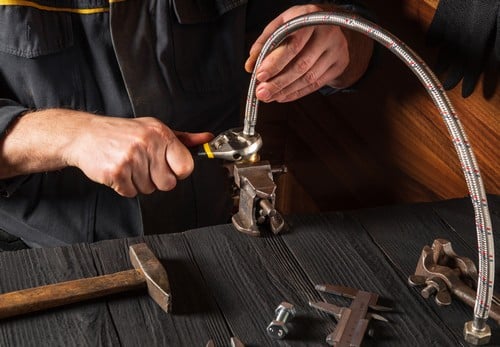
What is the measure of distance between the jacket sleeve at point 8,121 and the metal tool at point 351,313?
0.62 meters

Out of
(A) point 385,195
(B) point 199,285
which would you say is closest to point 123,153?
(B) point 199,285

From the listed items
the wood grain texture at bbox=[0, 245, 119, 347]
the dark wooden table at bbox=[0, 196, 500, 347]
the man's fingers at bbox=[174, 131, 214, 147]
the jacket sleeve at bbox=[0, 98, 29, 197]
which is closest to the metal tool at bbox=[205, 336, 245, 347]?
the dark wooden table at bbox=[0, 196, 500, 347]

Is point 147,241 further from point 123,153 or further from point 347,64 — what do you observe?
point 347,64

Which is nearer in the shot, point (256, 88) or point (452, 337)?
point (452, 337)

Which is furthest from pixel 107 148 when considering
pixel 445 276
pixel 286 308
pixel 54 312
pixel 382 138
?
pixel 382 138

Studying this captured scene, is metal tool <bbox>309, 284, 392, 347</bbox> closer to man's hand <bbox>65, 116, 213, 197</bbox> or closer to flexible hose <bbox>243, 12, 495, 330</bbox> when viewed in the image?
flexible hose <bbox>243, 12, 495, 330</bbox>

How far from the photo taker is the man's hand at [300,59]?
48.7 inches

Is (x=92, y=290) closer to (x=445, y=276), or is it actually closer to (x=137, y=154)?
(x=137, y=154)

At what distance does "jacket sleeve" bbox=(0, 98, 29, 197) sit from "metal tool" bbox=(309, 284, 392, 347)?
625 mm

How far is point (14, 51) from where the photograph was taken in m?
1.36

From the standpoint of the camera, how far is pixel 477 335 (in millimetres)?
962

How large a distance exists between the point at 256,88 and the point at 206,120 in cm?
38

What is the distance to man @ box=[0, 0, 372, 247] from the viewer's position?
118 centimetres

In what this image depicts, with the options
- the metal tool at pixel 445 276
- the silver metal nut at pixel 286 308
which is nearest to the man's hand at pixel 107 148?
the silver metal nut at pixel 286 308
